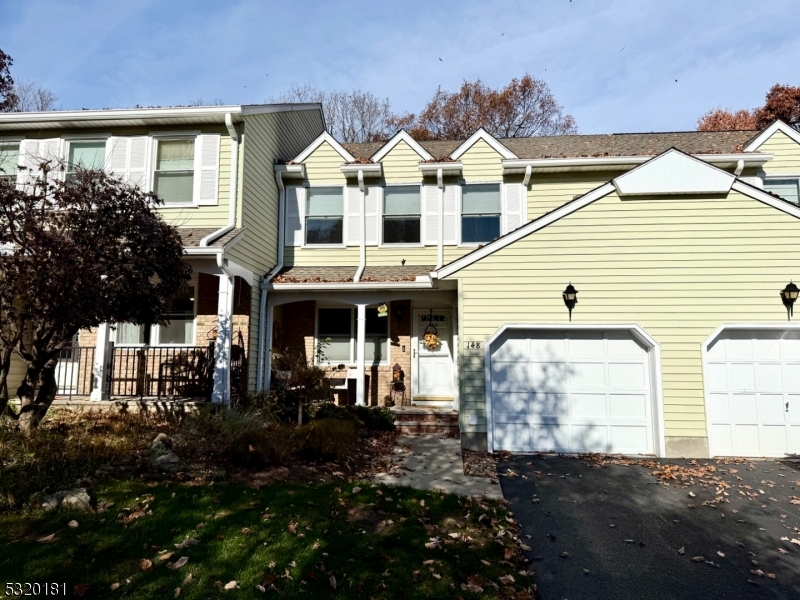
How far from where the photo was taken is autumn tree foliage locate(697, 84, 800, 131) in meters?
22.6

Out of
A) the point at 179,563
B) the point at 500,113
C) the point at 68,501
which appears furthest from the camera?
the point at 500,113

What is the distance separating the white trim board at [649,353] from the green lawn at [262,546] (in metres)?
3.19

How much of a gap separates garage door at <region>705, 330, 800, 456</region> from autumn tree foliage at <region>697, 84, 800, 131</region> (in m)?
18.3

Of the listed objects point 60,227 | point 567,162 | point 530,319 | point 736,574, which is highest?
point 567,162

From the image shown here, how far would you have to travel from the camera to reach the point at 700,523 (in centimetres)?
574

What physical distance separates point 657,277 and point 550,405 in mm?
3044

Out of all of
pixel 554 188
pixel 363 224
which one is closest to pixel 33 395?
pixel 363 224

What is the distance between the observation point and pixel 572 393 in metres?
9.01

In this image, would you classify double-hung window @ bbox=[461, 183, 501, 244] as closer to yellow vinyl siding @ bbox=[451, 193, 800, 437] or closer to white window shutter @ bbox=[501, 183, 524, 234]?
white window shutter @ bbox=[501, 183, 524, 234]

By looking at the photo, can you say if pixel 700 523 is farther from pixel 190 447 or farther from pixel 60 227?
pixel 60 227

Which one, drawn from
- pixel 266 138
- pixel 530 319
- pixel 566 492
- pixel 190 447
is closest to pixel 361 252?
pixel 266 138

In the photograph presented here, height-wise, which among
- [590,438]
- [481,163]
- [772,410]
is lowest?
[590,438]

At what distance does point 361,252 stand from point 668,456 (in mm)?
7957

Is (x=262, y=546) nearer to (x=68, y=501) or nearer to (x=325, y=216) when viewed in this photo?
(x=68, y=501)
